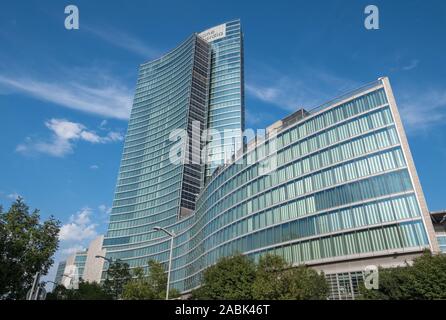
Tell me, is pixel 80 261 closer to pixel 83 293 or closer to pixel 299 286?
pixel 83 293

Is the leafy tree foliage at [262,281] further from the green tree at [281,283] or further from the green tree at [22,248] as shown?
Result: the green tree at [22,248]

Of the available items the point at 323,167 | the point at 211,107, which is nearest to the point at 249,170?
the point at 323,167

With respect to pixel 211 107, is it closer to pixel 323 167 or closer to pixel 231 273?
pixel 323 167

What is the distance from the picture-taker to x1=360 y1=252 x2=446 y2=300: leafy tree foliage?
2675cm

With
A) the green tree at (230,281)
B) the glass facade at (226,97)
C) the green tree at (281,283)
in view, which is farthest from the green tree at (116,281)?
the glass facade at (226,97)

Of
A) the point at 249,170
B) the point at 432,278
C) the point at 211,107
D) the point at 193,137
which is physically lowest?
the point at 432,278

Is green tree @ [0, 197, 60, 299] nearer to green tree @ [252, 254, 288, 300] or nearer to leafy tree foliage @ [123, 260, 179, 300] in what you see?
leafy tree foliage @ [123, 260, 179, 300]

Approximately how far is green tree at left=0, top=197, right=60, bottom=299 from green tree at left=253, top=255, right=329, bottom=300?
2498cm

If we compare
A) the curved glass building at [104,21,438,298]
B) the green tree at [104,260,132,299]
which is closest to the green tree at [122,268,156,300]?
the curved glass building at [104,21,438,298]

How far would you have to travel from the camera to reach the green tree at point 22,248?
3475 cm

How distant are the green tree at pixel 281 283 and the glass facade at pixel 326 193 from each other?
11034 mm

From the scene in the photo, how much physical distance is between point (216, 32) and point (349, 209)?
13983 centimetres

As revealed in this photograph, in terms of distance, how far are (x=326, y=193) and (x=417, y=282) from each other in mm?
19130

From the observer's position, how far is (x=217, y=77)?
5925 inches
